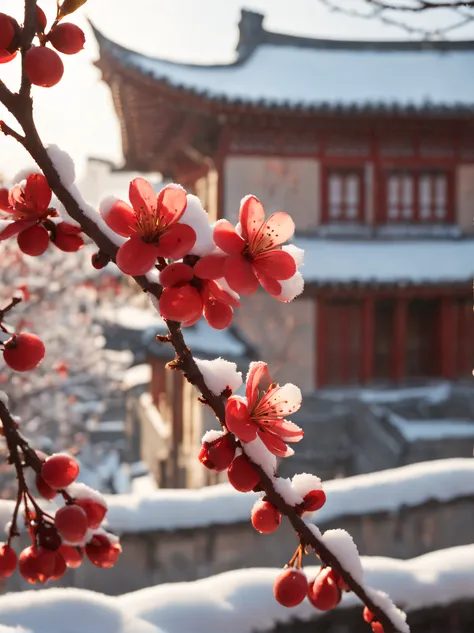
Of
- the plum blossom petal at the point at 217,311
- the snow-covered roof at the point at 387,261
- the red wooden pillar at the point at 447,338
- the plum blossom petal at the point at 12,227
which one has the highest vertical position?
the plum blossom petal at the point at 12,227

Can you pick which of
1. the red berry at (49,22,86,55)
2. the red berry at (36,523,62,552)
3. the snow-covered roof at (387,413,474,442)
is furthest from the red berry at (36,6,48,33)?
the snow-covered roof at (387,413,474,442)

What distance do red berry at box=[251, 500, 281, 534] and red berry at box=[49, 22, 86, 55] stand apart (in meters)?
0.69

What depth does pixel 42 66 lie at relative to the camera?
77cm

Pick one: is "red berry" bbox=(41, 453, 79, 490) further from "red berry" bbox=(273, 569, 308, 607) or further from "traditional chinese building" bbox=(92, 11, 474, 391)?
"traditional chinese building" bbox=(92, 11, 474, 391)

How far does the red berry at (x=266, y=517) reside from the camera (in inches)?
38.2

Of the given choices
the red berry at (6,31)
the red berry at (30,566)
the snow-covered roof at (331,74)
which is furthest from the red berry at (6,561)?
the snow-covered roof at (331,74)

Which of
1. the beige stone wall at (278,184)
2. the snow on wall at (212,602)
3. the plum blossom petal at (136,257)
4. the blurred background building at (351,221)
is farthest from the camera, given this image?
the beige stone wall at (278,184)

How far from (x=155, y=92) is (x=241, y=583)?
7.69 meters

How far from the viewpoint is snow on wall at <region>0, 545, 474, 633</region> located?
239 cm

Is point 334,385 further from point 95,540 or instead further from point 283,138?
point 95,540

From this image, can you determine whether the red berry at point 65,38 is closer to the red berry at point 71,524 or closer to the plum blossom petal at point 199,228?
the plum blossom petal at point 199,228

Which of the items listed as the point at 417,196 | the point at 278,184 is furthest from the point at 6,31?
the point at 417,196

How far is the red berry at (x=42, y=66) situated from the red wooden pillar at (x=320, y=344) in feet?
32.9

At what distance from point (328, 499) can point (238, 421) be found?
12.8 ft
